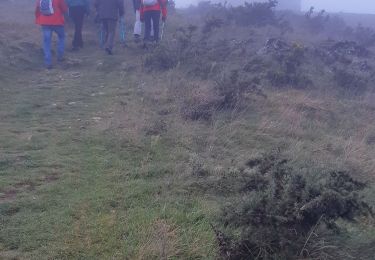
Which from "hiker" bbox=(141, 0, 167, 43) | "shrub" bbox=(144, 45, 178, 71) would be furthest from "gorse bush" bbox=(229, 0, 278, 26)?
"shrub" bbox=(144, 45, 178, 71)

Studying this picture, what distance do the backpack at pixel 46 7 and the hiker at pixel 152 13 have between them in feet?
7.84

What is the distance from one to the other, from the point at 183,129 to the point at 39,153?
1898 millimetres

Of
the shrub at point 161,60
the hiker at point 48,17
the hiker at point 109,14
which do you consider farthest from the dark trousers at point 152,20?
the hiker at point 48,17

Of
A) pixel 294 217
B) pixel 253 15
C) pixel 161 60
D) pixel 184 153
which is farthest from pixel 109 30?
pixel 294 217

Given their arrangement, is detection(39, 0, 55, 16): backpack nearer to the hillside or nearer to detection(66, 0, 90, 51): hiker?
the hillside

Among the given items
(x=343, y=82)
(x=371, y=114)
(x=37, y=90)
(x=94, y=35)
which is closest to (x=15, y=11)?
(x=94, y=35)

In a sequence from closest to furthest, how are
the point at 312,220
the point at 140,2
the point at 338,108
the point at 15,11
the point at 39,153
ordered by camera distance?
the point at 312,220
the point at 39,153
the point at 338,108
the point at 140,2
the point at 15,11

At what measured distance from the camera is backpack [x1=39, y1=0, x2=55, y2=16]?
10141 millimetres

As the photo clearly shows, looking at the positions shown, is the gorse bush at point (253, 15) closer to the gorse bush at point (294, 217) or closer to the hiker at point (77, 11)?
the hiker at point (77, 11)

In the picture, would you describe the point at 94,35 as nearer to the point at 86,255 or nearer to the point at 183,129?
the point at 183,129

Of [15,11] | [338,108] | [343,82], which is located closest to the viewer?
[338,108]

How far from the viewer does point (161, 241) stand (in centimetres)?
339

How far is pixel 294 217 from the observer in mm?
3355

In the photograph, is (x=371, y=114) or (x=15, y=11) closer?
(x=371, y=114)
